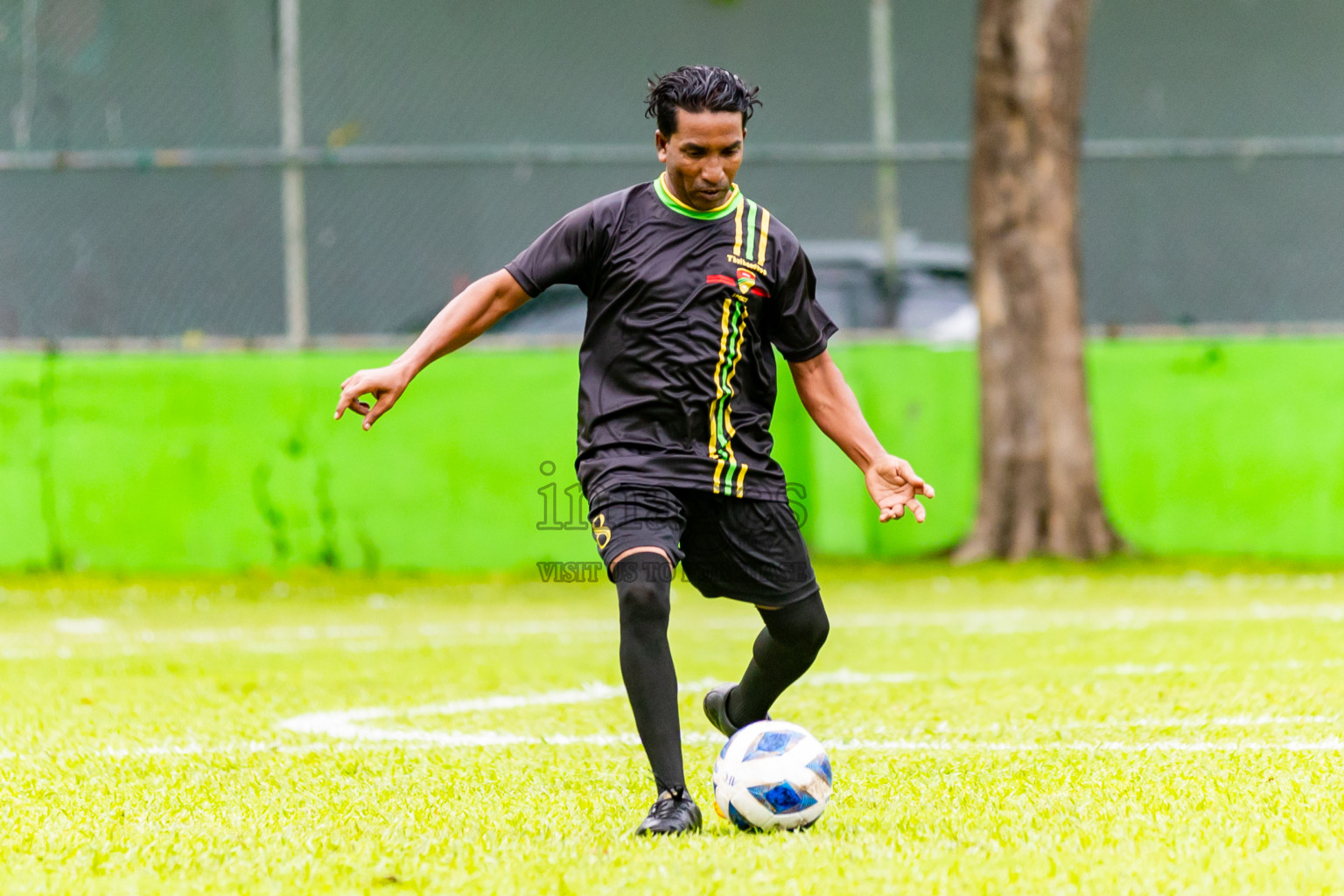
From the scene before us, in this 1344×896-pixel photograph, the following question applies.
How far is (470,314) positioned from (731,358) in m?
0.64

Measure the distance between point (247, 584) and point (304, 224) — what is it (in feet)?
8.76

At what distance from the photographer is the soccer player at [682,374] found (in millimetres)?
4223

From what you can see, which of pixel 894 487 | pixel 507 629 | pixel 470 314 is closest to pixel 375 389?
pixel 470 314

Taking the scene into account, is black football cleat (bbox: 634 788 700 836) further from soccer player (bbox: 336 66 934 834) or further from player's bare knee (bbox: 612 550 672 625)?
player's bare knee (bbox: 612 550 672 625)

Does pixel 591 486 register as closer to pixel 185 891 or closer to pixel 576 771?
pixel 576 771

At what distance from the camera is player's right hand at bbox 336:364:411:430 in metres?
4.19

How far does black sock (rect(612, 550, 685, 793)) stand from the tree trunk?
8115 millimetres

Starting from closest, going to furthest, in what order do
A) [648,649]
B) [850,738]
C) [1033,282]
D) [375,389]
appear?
[648,649]
[375,389]
[850,738]
[1033,282]

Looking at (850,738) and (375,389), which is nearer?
(375,389)

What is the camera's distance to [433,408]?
1243 centimetres

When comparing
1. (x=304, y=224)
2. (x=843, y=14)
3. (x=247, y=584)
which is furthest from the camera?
(x=843, y=14)

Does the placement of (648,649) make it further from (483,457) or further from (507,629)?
(483,457)

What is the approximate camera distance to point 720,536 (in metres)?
4.36

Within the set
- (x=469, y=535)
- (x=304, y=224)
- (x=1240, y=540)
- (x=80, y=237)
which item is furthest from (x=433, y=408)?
(x=1240, y=540)
